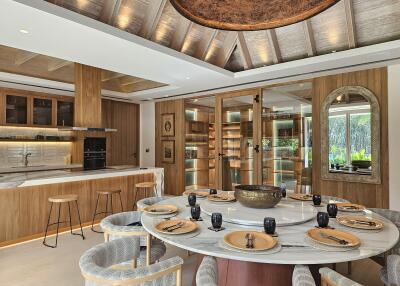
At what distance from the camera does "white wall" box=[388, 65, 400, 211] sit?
4004 millimetres

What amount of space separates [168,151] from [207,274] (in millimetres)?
5919

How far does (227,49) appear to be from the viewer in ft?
14.3

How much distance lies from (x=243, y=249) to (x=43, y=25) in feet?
9.37

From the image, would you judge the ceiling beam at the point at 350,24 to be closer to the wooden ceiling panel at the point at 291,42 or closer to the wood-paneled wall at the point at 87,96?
the wooden ceiling panel at the point at 291,42

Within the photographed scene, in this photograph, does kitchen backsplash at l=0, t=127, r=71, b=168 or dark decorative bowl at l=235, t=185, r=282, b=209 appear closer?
dark decorative bowl at l=235, t=185, r=282, b=209

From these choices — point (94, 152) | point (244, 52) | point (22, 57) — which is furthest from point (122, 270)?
point (94, 152)

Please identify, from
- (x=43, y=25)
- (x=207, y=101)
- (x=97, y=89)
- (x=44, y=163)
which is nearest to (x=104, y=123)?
(x=44, y=163)

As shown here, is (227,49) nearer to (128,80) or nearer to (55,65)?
(128,80)

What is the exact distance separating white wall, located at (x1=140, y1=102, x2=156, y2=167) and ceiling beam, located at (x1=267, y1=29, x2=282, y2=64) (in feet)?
14.2

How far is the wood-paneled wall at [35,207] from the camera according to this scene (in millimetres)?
3576

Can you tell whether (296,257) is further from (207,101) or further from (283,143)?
(207,101)

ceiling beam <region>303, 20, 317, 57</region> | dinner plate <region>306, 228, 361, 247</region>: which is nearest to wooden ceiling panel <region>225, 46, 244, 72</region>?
ceiling beam <region>303, 20, 317, 57</region>

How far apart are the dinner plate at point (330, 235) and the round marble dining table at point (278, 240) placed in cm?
4

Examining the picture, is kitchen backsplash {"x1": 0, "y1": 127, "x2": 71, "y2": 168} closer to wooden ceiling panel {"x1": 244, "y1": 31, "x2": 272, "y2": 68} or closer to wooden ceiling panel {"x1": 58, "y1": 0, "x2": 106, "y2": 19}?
wooden ceiling panel {"x1": 58, "y1": 0, "x2": 106, "y2": 19}
